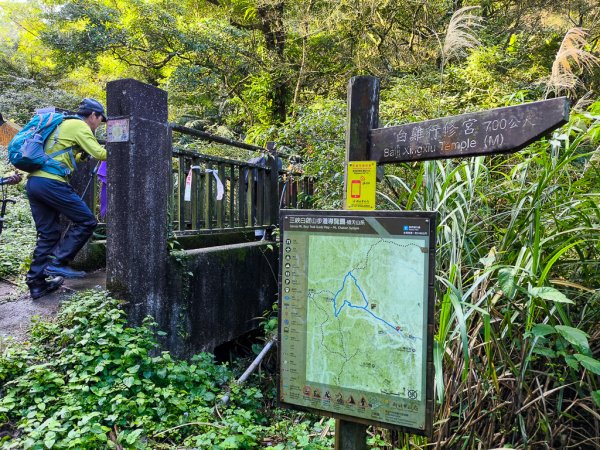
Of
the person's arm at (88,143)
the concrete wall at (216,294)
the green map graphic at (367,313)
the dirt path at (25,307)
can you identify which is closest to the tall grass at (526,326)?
the green map graphic at (367,313)

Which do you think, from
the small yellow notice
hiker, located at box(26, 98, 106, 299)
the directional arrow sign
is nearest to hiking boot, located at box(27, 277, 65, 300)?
hiker, located at box(26, 98, 106, 299)

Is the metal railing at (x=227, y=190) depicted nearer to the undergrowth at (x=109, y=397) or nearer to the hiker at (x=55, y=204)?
the hiker at (x=55, y=204)

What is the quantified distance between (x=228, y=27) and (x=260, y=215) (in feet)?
24.4

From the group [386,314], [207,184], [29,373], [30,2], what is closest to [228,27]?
[207,184]

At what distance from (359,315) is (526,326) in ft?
3.34

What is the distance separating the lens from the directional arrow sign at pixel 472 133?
1.73 metres

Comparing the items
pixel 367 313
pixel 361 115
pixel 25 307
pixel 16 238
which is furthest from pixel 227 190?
pixel 367 313

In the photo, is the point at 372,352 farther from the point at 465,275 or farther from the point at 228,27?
the point at 228,27

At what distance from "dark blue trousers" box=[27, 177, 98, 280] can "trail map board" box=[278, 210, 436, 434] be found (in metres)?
2.64

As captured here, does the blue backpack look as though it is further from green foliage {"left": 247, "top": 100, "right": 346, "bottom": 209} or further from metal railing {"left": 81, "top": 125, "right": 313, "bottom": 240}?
green foliage {"left": 247, "top": 100, "right": 346, "bottom": 209}

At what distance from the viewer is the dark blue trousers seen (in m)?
3.87

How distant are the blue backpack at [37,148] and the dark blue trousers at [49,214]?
0.12m

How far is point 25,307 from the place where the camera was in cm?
378

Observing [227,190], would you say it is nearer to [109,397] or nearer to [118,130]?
[118,130]
